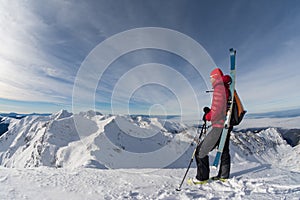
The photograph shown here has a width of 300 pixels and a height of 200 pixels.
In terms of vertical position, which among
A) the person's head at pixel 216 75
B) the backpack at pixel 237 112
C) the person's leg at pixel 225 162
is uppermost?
the person's head at pixel 216 75

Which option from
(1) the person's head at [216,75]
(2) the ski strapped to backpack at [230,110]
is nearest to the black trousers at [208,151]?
(2) the ski strapped to backpack at [230,110]

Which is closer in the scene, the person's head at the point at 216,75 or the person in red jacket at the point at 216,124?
the person in red jacket at the point at 216,124

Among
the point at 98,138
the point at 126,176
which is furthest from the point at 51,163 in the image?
the point at 126,176

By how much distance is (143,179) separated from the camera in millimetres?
5207

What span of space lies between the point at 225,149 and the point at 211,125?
807mm

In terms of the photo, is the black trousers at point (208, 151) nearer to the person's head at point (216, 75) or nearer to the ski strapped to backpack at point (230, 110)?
the ski strapped to backpack at point (230, 110)

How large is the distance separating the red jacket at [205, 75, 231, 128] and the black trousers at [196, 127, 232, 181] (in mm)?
272

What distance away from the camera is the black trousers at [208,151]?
16.4 feet

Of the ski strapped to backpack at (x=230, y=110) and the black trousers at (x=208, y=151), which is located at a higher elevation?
the ski strapped to backpack at (x=230, y=110)

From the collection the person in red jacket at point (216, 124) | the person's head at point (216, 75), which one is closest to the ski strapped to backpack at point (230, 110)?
the person in red jacket at point (216, 124)

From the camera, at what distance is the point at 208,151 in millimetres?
5059

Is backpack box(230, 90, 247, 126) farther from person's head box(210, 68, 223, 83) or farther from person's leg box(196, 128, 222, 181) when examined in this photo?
person's head box(210, 68, 223, 83)

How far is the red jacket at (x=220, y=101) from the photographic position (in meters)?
4.88

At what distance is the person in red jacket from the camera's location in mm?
4898
